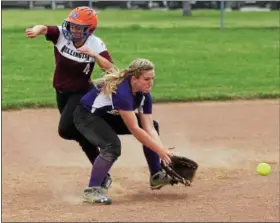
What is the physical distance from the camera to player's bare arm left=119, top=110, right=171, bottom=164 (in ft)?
19.9

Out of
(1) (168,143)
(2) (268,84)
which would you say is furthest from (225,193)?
(2) (268,84)

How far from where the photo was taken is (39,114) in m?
10.6

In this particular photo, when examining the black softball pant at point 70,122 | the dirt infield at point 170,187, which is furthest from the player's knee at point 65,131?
the dirt infield at point 170,187

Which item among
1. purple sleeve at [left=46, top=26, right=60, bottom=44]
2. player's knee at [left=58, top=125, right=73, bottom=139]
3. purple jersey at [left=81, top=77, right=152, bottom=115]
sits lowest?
player's knee at [left=58, top=125, right=73, bottom=139]

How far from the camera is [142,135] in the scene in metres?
6.11

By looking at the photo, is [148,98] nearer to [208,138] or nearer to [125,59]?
[208,138]

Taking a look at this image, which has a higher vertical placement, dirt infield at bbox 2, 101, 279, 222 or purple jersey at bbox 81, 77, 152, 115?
purple jersey at bbox 81, 77, 152, 115

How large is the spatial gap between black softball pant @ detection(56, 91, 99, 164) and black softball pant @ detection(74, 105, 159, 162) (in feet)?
0.50

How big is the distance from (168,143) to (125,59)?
7994 mm

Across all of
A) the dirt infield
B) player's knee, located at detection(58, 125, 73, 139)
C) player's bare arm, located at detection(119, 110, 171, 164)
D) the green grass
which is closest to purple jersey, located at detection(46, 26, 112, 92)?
player's knee, located at detection(58, 125, 73, 139)

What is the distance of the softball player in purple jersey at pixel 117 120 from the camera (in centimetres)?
609

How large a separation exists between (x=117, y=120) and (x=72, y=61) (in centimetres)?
67

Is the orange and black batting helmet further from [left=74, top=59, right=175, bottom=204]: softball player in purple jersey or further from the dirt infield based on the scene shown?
the dirt infield

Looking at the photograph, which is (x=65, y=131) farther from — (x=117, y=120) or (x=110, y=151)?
(x=110, y=151)
